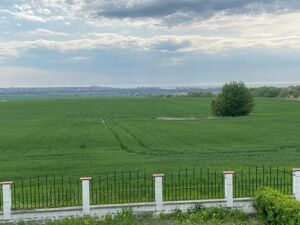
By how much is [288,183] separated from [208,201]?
17.8ft

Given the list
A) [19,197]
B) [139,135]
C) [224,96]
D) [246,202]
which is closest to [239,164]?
[246,202]

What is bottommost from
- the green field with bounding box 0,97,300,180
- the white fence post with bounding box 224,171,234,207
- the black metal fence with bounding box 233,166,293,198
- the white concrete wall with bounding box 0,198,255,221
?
the green field with bounding box 0,97,300,180

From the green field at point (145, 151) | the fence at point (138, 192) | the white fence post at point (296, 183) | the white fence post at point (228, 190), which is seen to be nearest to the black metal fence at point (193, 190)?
the fence at point (138, 192)

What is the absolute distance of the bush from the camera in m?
11.7

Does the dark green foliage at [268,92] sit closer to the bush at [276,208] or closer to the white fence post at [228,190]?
the white fence post at [228,190]

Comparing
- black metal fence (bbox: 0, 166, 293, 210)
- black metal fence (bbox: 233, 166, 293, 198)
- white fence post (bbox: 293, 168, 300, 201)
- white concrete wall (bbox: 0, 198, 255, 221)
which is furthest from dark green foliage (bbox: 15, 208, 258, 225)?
white fence post (bbox: 293, 168, 300, 201)

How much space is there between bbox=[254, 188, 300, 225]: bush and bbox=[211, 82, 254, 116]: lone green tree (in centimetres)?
7492

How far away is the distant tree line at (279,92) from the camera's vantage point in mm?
160500

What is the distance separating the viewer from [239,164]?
88.2 feet

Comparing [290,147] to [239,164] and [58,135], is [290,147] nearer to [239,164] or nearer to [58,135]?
[239,164]

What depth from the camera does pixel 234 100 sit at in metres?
89.1

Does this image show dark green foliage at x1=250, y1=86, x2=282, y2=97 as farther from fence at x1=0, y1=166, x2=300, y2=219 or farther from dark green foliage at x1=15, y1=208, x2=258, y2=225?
dark green foliage at x1=15, y1=208, x2=258, y2=225

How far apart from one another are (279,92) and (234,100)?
94.4 meters

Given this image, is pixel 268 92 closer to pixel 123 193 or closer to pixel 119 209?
pixel 123 193
